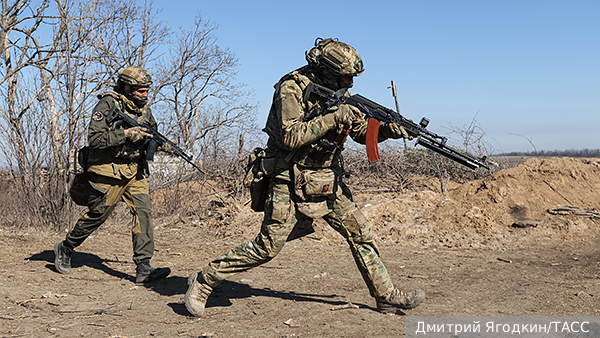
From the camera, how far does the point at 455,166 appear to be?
9078 mm

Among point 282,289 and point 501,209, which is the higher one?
point 501,209

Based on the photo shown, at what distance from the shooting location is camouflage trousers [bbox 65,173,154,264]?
4.61 metres

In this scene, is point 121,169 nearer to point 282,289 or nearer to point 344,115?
point 282,289

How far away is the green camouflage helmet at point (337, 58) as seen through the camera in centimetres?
335

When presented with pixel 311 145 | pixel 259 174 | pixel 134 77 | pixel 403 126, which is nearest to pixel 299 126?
pixel 311 145

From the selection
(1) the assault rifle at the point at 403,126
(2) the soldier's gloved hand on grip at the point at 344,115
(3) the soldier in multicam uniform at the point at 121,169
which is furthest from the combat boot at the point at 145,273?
(2) the soldier's gloved hand on grip at the point at 344,115

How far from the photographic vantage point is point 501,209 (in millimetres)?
7188

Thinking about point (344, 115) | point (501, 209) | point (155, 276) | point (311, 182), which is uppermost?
point (344, 115)

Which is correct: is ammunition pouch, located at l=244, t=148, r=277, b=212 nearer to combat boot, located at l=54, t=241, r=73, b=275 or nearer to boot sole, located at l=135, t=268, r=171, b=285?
boot sole, located at l=135, t=268, r=171, b=285

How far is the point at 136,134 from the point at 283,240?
1.96 metres

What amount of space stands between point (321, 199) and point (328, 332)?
90 centimetres

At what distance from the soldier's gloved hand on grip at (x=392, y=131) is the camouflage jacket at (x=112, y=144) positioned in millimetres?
2348

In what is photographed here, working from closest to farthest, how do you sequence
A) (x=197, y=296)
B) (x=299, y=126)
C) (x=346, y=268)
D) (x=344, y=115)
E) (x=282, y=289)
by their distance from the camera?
(x=299, y=126)
(x=344, y=115)
(x=197, y=296)
(x=282, y=289)
(x=346, y=268)

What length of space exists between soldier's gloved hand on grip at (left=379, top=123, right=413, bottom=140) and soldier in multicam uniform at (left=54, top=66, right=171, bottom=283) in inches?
91.1
